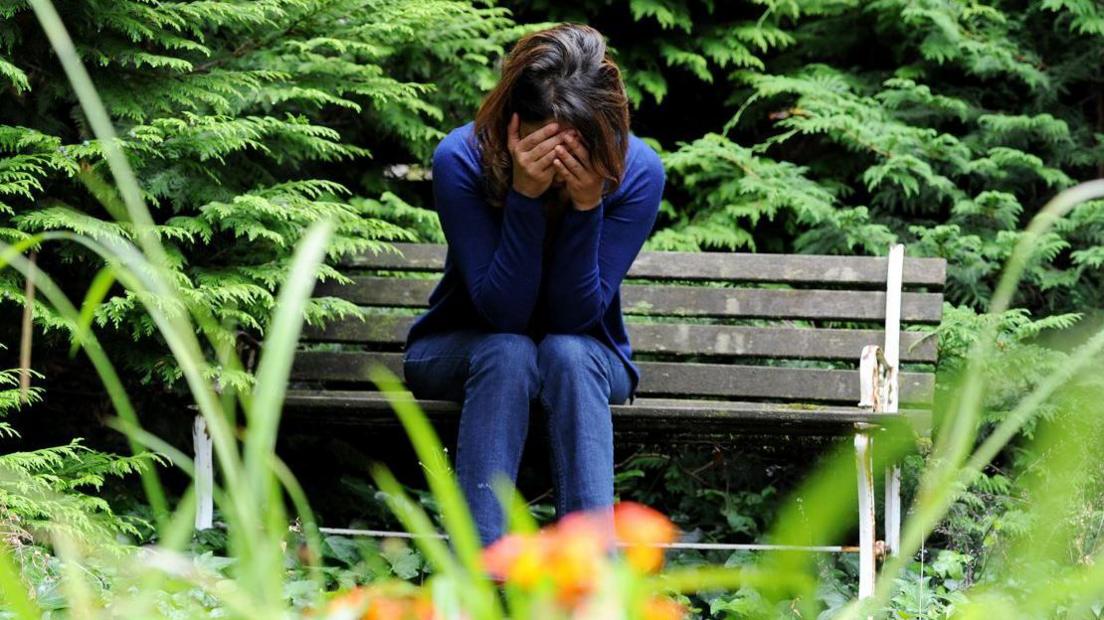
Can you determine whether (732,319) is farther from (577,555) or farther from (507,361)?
(577,555)

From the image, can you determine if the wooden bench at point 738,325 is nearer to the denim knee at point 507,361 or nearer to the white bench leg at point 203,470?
the white bench leg at point 203,470

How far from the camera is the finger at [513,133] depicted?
2.41 m

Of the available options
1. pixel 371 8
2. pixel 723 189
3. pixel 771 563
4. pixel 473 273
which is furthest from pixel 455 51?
pixel 771 563

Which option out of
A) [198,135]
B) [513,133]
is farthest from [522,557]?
[198,135]

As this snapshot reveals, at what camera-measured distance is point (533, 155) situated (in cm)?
237

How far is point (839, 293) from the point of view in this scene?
3371 millimetres

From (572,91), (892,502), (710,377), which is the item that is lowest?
(892,502)

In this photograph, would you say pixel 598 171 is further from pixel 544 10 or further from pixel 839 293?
pixel 544 10

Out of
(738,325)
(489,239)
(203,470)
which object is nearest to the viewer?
(489,239)

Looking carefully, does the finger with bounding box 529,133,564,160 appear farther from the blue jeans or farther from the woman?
the blue jeans

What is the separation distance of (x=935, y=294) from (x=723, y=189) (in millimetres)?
1102

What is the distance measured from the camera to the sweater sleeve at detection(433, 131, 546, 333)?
8.17 feet

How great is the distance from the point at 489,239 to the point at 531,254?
145mm

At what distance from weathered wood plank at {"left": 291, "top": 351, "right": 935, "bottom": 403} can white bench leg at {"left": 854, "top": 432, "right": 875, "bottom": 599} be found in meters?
0.55
